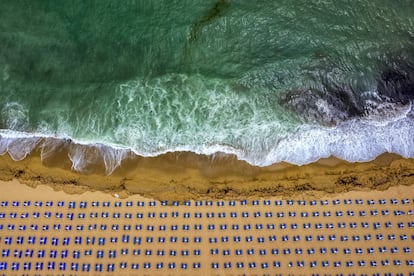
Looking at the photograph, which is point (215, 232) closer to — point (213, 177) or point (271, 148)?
point (213, 177)

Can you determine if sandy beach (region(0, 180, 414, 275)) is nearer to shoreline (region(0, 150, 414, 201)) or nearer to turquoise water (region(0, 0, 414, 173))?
shoreline (region(0, 150, 414, 201))

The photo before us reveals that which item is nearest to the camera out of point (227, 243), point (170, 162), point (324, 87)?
point (227, 243)

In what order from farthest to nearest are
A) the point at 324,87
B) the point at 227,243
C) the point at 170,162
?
the point at 324,87
the point at 170,162
the point at 227,243

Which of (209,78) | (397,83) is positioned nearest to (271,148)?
(209,78)

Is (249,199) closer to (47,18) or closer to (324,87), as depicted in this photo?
(324,87)

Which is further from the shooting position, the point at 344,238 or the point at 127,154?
the point at 127,154

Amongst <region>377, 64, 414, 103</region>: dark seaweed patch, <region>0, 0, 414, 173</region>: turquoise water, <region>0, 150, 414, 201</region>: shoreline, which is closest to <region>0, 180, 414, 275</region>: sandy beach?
<region>0, 150, 414, 201</region>: shoreline

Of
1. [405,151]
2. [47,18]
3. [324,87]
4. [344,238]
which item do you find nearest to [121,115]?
[47,18]
